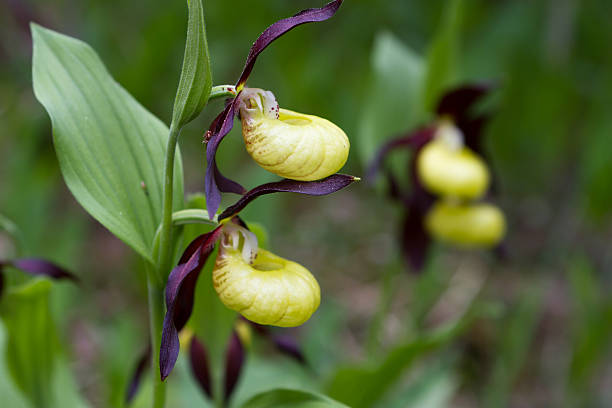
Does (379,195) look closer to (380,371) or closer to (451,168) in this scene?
(451,168)

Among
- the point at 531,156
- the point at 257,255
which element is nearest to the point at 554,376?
the point at 531,156

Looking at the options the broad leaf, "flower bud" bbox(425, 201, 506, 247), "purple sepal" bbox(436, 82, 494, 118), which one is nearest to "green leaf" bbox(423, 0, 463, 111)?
"purple sepal" bbox(436, 82, 494, 118)

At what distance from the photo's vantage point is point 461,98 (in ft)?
5.58

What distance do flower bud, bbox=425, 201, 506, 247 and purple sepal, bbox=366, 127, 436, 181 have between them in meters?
0.24

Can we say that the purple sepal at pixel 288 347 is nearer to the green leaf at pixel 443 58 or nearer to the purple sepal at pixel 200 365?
the purple sepal at pixel 200 365

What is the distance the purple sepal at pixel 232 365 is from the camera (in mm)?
1124

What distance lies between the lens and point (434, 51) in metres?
1.67

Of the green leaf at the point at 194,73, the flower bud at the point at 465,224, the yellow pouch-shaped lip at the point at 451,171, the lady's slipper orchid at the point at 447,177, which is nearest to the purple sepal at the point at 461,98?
the lady's slipper orchid at the point at 447,177

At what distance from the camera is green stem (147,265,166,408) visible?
0.82 meters

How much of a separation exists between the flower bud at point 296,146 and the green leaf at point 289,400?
34cm

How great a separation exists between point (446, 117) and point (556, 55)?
59.0 inches

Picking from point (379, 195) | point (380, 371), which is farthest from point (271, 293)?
point (379, 195)

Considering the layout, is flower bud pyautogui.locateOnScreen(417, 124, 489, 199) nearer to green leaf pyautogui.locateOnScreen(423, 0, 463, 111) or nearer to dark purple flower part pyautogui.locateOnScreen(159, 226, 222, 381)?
green leaf pyautogui.locateOnScreen(423, 0, 463, 111)

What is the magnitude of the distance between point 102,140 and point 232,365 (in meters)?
0.54
